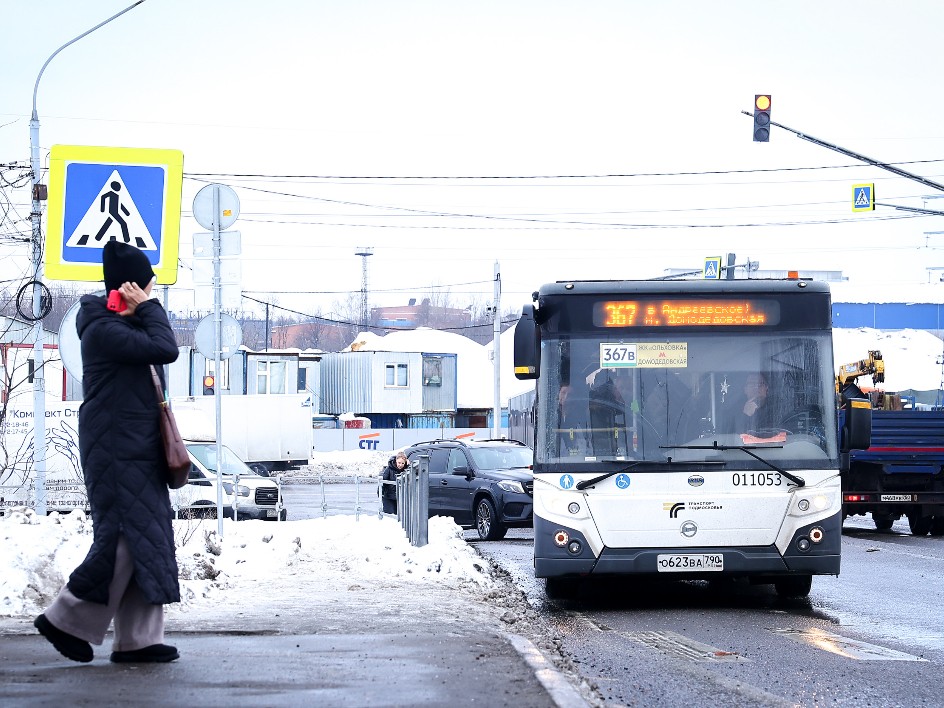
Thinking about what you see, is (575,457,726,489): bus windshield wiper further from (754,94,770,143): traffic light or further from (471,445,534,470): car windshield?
(754,94,770,143): traffic light

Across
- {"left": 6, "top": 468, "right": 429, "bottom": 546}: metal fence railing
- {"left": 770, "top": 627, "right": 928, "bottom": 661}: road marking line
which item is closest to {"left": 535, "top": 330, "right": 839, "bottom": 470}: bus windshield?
{"left": 770, "top": 627, "right": 928, "bottom": 661}: road marking line

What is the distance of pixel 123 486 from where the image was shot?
6.43 meters

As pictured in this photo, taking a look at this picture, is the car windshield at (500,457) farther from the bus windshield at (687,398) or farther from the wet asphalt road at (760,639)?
the bus windshield at (687,398)

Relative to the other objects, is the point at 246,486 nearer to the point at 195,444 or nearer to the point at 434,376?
the point at 195,444

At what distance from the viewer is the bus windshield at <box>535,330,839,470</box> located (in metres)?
11.4

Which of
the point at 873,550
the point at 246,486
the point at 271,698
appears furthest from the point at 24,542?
the point at 246,486

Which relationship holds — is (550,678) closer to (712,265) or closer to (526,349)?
(526,349)

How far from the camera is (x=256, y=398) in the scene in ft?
155

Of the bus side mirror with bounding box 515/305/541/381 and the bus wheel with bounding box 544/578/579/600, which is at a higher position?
the bus side mirror with bounding box 515/305/541/381

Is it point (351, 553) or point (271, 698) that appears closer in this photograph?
point (271, 698)

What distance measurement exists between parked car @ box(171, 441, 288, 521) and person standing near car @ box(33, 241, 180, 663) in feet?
52.2

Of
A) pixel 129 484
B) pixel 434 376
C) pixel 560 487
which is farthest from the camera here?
pixel 434 376

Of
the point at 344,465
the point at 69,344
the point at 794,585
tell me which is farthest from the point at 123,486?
the point at 344,465

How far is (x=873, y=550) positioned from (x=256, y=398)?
3156cm
